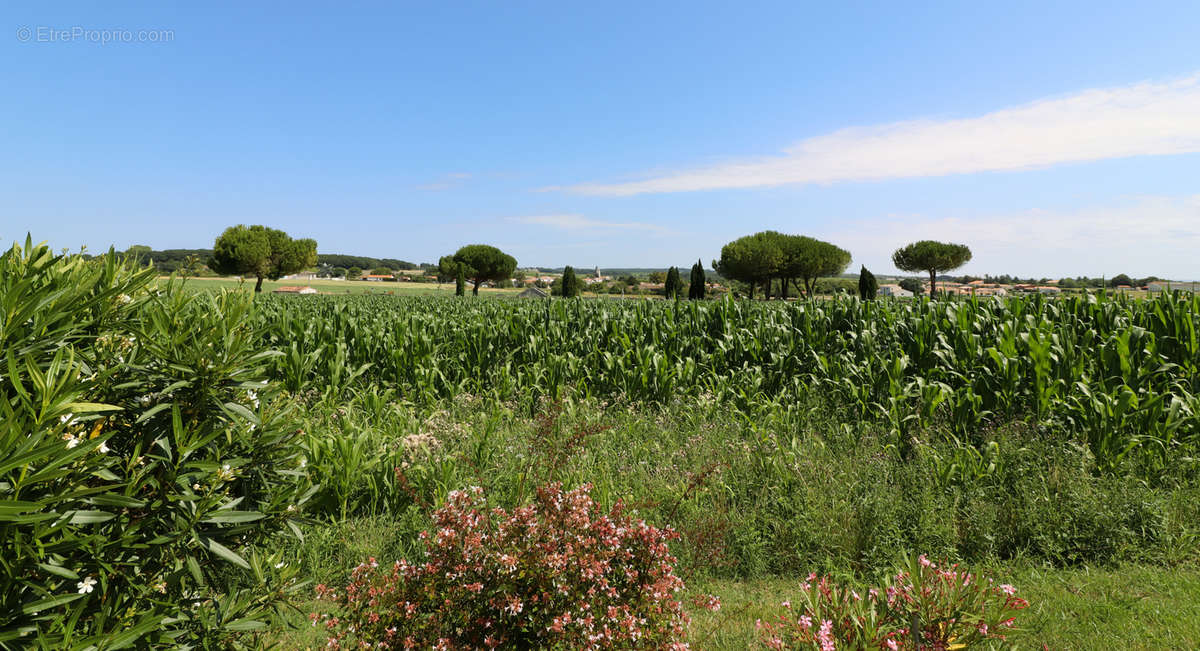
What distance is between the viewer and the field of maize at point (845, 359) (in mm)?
6707

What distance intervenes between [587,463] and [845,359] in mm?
4654

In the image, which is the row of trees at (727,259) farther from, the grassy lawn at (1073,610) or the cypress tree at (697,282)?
the grassy lawn at (1073,610)

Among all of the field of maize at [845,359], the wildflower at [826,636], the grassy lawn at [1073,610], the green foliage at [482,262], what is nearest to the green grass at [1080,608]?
the grassy lawn at [1073,610]

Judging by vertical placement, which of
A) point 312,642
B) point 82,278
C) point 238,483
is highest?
point 82,278

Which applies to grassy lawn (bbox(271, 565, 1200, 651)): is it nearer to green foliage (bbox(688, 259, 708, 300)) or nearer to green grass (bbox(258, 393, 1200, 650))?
green grass (bbox(258, 393, 1200, 650))

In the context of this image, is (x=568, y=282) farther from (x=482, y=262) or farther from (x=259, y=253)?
(x=259, y=253)

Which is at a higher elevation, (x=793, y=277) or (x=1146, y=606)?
(x=793, y=277)

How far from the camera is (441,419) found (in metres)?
7.04

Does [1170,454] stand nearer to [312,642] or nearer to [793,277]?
[312,642]

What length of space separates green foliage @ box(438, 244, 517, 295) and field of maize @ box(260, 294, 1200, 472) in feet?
291

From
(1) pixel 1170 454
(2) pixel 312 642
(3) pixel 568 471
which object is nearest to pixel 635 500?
(3) pixel 568 471

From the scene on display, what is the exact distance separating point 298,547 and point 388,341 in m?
5.65

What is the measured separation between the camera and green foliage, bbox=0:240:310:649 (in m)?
1.87

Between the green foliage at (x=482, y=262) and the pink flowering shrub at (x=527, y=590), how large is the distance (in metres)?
96.9
